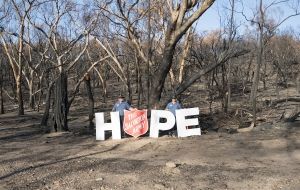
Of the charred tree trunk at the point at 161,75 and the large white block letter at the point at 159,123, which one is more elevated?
the charred tree trunk at the point at 161,75

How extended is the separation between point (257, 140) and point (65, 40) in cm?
3075

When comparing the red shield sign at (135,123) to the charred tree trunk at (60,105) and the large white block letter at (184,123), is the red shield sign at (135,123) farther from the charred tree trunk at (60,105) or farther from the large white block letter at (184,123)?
the charred tree trunk at (60,105)

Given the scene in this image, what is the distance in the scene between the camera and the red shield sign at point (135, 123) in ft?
54.9

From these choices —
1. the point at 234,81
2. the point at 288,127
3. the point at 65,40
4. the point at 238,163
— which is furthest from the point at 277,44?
the point at 238,163

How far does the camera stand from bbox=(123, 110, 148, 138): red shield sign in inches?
659

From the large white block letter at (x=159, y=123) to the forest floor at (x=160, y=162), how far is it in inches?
11.8

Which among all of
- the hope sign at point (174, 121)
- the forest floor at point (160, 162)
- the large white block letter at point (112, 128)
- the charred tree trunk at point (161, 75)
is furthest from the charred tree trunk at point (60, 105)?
the hope sign at point (174, 121)

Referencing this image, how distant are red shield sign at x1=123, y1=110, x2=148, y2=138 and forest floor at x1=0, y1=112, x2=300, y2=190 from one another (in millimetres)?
337

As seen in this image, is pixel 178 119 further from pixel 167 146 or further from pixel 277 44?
pixel 277 44

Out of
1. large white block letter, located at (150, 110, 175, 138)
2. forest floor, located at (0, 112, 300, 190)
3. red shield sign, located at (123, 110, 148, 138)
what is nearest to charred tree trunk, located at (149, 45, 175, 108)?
red shield sign, located at (123, 110, 148, 138)

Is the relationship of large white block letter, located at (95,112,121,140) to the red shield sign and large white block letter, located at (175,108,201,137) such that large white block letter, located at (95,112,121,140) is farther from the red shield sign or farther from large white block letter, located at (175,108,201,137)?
large white block letter, located at (175,108,201,137)

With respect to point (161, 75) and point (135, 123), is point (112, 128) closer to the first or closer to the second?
point (135, 123)

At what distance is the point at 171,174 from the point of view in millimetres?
10875

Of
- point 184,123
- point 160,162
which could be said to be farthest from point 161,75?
point 160,162
